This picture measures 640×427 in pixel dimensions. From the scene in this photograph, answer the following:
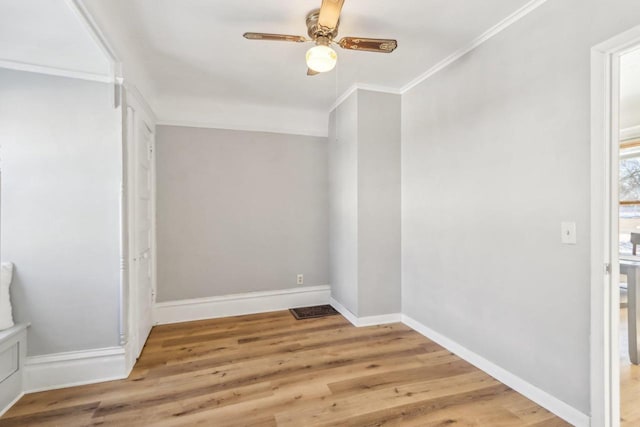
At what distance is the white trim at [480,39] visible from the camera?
186 centimetres

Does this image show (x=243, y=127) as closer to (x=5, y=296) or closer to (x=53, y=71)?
(x=53, y=71)

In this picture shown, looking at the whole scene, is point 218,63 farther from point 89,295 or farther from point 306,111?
point 89,295

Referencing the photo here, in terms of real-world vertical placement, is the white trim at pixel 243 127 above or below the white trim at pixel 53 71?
above

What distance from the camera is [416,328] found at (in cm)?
298

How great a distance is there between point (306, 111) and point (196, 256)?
220 centimetres

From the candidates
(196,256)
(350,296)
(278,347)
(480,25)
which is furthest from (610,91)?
(196,256)

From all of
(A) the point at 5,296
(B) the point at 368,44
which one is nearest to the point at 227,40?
(B) the point at 368,44

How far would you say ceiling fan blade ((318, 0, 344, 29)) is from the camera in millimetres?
1514

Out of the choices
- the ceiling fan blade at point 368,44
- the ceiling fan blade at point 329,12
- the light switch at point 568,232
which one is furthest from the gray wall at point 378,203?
the light switch at point 568,232

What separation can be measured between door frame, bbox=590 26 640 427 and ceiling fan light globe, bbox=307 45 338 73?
1373mm

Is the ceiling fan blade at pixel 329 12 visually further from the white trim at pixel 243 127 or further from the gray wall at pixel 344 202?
the white trim at pixel 243 127

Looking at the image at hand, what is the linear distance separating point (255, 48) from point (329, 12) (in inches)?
38.7

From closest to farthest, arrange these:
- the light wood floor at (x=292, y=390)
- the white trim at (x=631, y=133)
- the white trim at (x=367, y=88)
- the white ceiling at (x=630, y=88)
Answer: the light wood floor at (x=292, y=390), the white ceiling at (x=630, y=88), the white trim at (x=367, y=88), the white trim at (x=631, y=133)

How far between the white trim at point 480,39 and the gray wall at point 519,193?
0.13 ft
